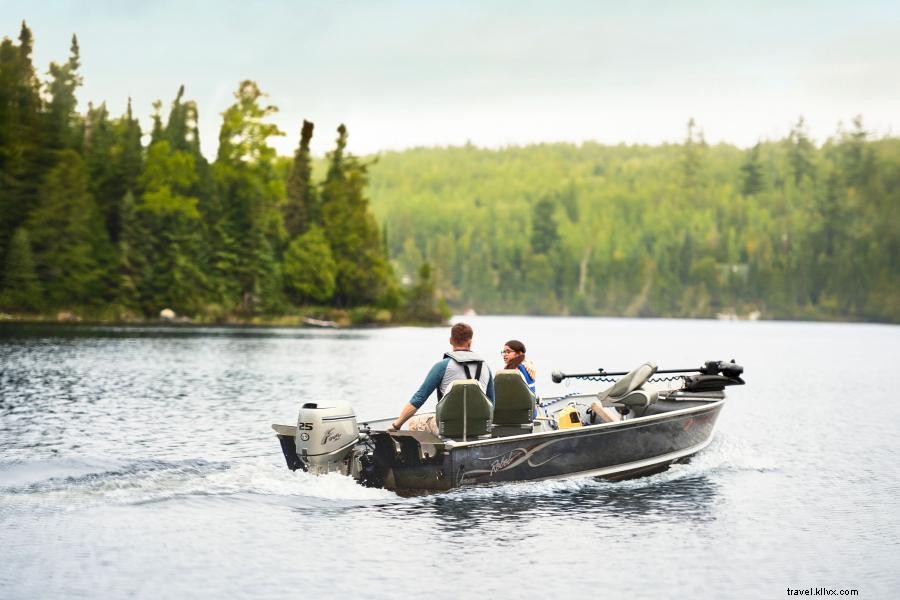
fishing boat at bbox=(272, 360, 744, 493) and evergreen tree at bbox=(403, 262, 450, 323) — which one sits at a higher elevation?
evergreen tree at bbox=(403, 262, 450, 323)

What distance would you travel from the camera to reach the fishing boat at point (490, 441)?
1562cm

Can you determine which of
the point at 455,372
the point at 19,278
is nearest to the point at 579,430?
the point at 455,372

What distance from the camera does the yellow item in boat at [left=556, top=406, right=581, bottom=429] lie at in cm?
1806

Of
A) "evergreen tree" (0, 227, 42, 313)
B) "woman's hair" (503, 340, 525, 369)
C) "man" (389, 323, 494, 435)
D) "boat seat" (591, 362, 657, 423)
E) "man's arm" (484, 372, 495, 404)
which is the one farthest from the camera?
"evergreen tree" (0, 227, 42, 313)

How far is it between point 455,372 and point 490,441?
1.14m

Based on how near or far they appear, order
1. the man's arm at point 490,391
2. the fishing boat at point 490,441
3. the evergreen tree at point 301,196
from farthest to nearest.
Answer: the evergreen tree at point 301,196
the man's arm at point 490,391
the fishing boat at point 490,441

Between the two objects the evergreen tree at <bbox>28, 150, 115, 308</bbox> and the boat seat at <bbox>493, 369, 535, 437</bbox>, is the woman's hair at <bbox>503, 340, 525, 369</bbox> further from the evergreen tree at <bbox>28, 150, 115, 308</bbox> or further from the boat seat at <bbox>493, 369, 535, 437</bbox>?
the evergreen tree at <bbox>28, 150, 115, 308</bbox>

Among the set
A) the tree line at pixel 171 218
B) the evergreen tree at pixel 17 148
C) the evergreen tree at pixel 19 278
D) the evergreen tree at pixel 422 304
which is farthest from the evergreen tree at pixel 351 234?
the evergreen tree at pixel 19 278

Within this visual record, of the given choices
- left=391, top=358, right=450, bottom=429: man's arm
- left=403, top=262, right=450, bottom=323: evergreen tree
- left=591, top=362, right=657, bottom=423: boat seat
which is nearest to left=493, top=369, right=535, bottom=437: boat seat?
left=391, top=358, right=450, bottom=429: man's arm

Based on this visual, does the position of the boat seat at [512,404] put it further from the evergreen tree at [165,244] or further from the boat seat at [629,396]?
the evergreen tree at [165,244]

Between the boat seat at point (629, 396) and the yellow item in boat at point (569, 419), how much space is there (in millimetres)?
317

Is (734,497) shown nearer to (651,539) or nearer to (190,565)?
(651,539)

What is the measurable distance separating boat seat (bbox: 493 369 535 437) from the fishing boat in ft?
0.05

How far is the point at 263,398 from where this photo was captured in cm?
3547
